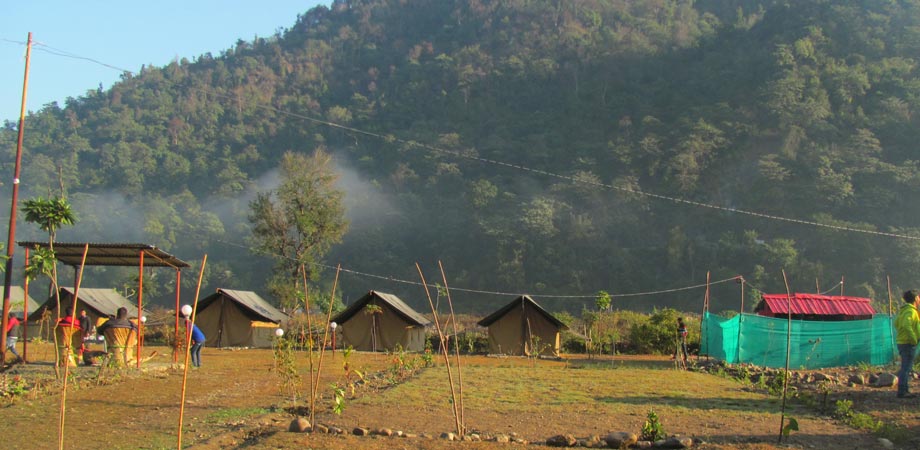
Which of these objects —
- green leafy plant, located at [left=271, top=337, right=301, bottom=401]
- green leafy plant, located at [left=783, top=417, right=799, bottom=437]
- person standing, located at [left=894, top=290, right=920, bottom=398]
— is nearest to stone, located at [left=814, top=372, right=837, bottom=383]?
person standing, located at [left=894, top=290, right=920, bottom=398]

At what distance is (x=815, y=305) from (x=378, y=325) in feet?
53.5

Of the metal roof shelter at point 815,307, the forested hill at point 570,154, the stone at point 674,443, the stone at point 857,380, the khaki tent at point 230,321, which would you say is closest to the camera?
the stone at point 674,443

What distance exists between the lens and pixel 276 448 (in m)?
8.84

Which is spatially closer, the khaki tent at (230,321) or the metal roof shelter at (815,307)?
the metal roof shelter at (815,307)

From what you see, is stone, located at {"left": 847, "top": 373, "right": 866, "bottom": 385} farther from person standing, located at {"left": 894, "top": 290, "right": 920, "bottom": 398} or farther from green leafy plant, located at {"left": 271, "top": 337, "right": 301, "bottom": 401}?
green leafy plant, located at {"left": 271, "top": 337, "right": 301, "bottom": 401}

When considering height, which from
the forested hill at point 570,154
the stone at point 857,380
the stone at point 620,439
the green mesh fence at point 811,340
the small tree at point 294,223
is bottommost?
the stone at point 620,439

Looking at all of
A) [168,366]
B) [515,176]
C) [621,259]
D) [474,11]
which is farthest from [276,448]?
[474,11]

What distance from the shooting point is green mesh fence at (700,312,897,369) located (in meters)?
21.3

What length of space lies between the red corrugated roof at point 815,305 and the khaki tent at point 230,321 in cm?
1926

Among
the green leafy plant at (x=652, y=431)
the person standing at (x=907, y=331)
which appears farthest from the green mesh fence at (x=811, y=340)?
the green leafy plant at (x=652, y=431)

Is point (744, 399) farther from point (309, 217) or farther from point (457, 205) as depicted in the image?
point (457, 205)

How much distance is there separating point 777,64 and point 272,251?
59.7m

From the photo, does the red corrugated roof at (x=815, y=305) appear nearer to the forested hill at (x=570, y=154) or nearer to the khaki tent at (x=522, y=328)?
the khaki tent at (x=522, y=328)

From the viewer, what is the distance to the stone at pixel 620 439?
30.0 feet
